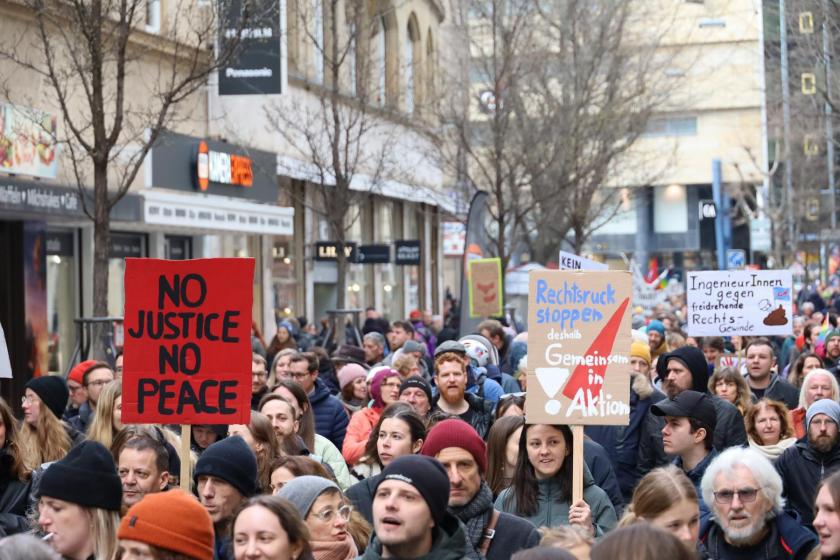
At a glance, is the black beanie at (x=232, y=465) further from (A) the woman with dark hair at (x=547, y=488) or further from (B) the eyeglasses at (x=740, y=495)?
(B) the eyeglasses at (x=740, y=495)

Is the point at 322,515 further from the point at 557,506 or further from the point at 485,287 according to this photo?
the point at 485,287

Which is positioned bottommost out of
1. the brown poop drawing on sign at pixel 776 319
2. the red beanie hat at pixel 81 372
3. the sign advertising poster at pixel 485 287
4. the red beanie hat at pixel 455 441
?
the red beanie hat at pixel 455 441

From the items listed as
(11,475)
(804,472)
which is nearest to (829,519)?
(804,472)

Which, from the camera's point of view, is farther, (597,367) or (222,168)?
(222,168)

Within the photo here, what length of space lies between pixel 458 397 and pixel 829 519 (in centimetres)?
Result: 507

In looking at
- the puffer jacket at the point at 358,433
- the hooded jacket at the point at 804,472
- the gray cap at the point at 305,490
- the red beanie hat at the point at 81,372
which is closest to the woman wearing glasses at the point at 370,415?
the puffer jacket at the point at 358,433

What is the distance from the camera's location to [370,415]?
38.1 ft

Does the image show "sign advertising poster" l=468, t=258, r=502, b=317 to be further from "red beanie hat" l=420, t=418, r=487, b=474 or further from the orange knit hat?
the orange knit hat

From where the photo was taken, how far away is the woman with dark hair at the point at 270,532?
5.95 metres

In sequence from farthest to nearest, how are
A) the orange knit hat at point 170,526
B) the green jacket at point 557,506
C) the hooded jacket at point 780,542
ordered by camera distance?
the green jacket at point 557,506 < the hooded jacket at point 780,542 < the orange knit hat at point 170,526

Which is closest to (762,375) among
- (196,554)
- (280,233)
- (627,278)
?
(627,278)

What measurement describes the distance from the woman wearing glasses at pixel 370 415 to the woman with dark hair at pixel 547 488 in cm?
229

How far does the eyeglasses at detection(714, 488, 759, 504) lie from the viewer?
7.32 meters

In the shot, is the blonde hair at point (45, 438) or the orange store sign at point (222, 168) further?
the orange store sign at point (222, 168)
